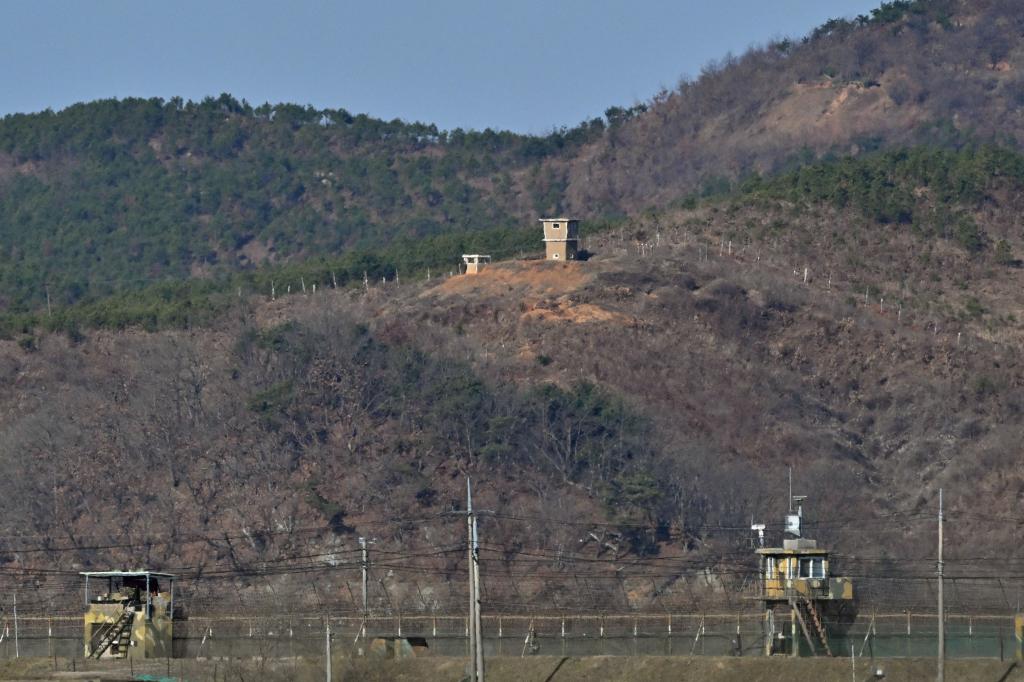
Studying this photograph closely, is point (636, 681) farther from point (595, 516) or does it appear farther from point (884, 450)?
point (884, 450)

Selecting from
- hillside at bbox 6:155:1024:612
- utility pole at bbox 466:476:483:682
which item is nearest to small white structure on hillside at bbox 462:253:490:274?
hillside at bbox 6:155:1024:612

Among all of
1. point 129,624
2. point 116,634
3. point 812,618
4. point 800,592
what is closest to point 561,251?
point 800,592

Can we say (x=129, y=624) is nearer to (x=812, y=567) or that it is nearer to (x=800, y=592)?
Result: (x=800, y=592)

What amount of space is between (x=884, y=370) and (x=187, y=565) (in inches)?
2013

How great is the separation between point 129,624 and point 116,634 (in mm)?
553

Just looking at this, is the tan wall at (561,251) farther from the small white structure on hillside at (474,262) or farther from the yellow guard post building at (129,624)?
the yellow guard post building at (129,624)

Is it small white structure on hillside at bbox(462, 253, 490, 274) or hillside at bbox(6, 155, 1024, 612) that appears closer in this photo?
hillside at bbox(6, 155, 1024, 612)


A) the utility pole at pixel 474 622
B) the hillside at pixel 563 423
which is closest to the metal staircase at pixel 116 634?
the utility pole at pixel 474 622

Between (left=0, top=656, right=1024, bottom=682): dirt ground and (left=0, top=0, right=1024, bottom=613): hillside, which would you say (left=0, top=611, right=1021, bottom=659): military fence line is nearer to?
(left=0, top=656, right=1024, bottom=682): dirt ground

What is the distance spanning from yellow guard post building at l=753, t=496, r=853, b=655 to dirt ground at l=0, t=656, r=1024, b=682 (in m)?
8.85

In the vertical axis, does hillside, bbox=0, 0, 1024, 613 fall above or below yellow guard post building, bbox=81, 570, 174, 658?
above

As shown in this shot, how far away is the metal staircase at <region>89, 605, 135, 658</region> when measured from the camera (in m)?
81.5

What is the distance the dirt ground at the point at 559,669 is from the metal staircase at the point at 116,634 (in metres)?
4.25

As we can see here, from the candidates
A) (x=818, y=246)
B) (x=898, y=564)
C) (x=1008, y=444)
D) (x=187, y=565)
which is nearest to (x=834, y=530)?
(x=898, y=564)
